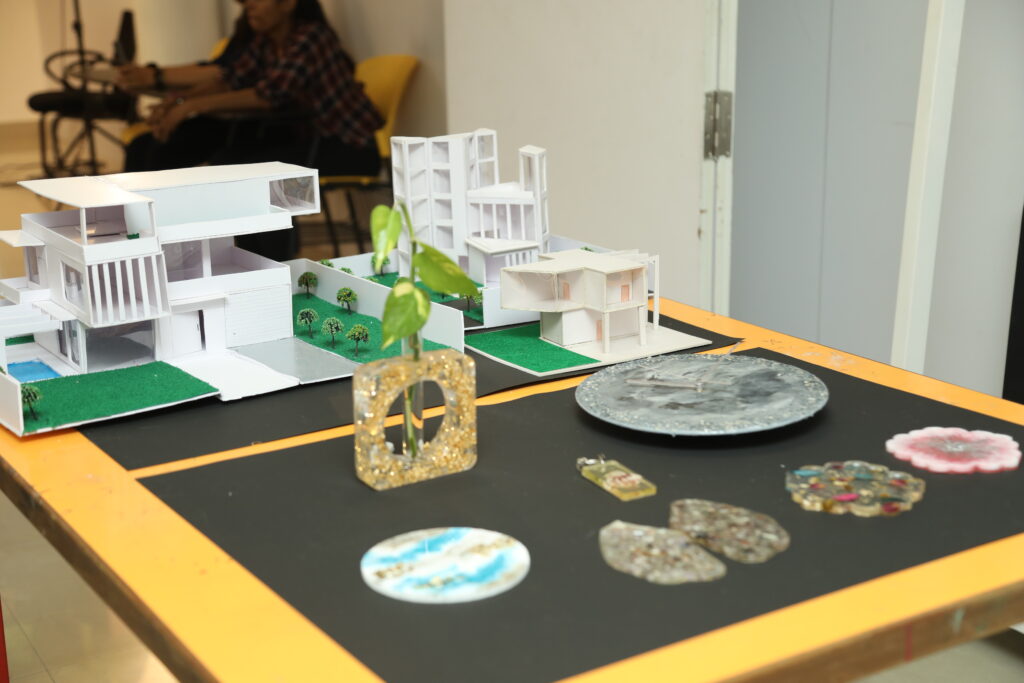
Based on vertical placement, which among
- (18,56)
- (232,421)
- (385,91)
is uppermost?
(18,56)

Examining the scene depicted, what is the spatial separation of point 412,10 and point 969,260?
3001mm

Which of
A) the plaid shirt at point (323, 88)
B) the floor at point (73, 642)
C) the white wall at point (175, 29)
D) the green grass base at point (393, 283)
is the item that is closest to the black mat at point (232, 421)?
the green grass base at point (393, 283)

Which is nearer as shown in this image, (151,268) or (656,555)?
(656,555)

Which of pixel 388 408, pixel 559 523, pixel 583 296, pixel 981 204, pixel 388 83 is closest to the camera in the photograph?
pixel 559 523

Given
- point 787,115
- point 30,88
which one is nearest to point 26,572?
point 787,115

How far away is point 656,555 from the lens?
93 centimetres

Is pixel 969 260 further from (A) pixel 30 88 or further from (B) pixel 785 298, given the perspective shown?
(A) pixel 30 88

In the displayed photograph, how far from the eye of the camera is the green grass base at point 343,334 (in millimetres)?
1513

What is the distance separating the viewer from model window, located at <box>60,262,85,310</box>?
144 centimetres

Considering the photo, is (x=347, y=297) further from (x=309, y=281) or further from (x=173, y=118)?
(x=173, y=118)

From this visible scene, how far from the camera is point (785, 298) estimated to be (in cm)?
281

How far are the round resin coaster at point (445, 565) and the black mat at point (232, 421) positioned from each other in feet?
1.15

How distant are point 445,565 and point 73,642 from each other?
1.44 meters

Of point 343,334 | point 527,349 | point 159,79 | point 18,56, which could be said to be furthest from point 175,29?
point 527,349
